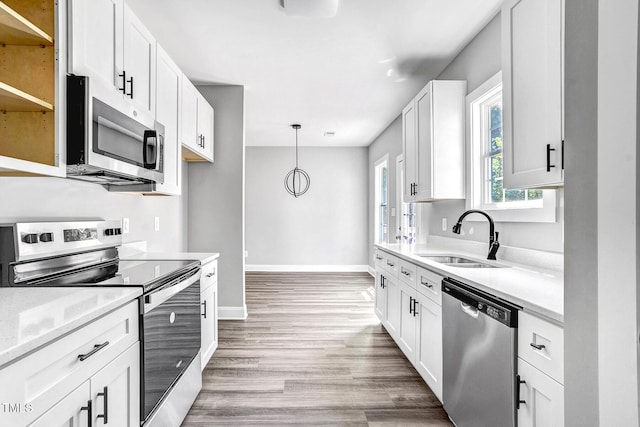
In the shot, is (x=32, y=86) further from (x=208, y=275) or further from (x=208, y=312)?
(x=208, y=312)

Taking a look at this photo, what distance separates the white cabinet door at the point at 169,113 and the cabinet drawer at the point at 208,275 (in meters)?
0.62

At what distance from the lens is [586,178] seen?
0.54 metres

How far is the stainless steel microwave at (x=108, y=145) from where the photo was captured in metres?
1.56

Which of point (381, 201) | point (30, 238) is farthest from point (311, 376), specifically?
point (381, 201)

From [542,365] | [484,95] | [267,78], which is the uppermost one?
[267,78]

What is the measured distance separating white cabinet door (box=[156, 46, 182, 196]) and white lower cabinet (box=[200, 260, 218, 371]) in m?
0.67

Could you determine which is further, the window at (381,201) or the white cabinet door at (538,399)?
the window at (381,201)

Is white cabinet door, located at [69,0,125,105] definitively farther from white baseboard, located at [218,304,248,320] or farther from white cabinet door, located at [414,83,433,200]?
white baseboard, located at [218,304,248,320]

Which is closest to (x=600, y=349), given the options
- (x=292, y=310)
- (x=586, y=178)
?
(x=586, y=178)

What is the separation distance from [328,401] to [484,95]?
94.2 inches

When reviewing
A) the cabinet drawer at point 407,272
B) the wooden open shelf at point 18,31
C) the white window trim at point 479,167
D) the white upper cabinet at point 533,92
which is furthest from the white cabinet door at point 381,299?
A: the wooden open shelf at point 18,31

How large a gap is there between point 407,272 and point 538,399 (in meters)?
1.49

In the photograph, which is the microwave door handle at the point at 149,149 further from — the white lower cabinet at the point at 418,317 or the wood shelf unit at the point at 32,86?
the white lower cabinet at the point at 418,317

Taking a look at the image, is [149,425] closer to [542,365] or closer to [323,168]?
[542,365]
